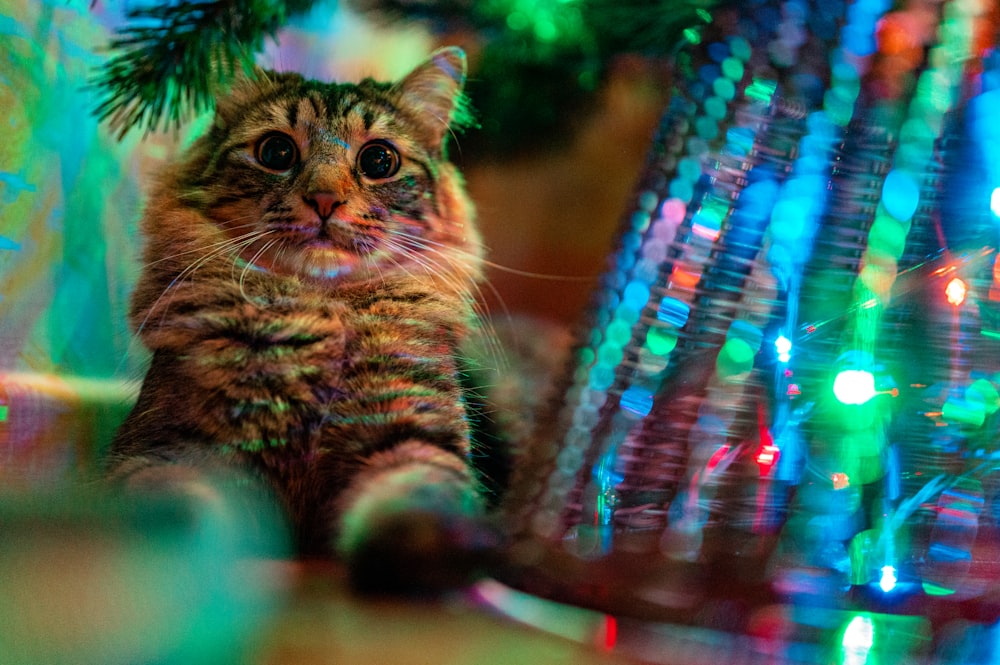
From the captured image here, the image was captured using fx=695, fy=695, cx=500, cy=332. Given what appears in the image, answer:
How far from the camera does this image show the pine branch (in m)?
0.74

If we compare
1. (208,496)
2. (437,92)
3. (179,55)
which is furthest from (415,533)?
(179,55)

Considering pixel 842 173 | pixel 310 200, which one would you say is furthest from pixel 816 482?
pixel 310 200

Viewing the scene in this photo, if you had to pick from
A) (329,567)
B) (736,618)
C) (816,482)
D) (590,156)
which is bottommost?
(329,567)

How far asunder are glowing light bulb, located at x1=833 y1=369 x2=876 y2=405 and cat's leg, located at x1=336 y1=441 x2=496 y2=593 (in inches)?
13.1

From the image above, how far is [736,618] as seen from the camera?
1.76 ft

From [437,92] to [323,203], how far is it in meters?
0.18

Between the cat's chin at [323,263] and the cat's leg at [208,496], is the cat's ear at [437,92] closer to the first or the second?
the cat's chin at [323,263]

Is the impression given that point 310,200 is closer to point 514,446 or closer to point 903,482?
point 514,446

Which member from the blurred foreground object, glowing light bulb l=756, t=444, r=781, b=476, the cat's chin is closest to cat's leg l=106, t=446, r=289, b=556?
the blurred foreground object

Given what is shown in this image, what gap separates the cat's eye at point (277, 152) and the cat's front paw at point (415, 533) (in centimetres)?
33

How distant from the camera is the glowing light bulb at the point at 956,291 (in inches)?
21.3

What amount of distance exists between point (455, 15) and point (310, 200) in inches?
10.3

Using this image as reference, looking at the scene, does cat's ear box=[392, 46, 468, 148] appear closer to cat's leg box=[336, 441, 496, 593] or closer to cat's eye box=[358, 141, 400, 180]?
cat's eye box=[358, 141, 400, 180]

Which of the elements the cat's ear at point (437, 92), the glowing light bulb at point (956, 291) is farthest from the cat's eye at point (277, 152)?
the glowing light bulb at point (956, 291)
